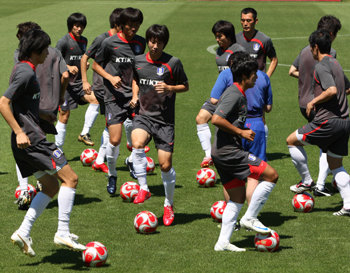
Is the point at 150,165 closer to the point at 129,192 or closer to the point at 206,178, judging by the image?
the point at 206,178

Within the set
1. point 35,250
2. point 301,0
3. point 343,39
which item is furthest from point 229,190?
point 301,0

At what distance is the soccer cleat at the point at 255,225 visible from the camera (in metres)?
8.16

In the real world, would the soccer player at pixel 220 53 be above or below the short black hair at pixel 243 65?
below

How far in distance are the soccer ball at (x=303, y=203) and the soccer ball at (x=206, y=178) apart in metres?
1.80

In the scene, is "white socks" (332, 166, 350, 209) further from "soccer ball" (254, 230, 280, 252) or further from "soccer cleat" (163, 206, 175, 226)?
"soccer cleat" (163, 206, 175, 226)

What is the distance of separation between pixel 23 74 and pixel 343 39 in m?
23.9

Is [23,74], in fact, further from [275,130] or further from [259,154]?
[275,130]

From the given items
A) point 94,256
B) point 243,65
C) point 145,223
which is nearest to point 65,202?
point 94,256

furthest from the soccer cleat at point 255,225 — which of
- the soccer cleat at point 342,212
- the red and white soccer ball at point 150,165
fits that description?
the red and white soccer ball at point 150,165

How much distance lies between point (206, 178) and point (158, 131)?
189 centimetres

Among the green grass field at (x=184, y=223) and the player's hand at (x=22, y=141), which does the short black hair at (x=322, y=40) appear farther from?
the player's hand at (x=22, y=141)

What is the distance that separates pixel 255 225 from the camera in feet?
27.1

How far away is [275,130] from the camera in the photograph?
51.3 feet

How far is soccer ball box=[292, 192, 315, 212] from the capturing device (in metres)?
9.95
